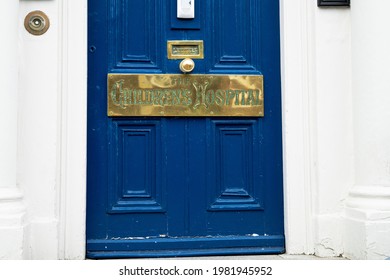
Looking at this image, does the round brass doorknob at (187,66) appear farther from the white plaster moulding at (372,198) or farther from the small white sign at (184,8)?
the white plaster moulding at (372,198)

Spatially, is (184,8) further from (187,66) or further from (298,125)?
(298,125)

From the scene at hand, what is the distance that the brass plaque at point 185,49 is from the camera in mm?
3803

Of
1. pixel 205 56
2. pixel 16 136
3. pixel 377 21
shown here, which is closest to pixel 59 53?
pixel 16 136

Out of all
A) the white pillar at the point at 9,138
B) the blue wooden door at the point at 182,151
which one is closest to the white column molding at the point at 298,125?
the blue wooden door at the point at 182,151

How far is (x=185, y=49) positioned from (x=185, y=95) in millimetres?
351

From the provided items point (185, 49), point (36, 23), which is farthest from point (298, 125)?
point (36, 23)

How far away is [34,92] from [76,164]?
22.3 inches

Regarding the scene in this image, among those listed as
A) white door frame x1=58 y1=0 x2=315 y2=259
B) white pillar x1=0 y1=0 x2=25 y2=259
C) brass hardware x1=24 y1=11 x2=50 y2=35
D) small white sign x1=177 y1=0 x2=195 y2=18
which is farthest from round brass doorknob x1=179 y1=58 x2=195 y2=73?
white pillar x1=0 y1=0 x2=25 y2=259

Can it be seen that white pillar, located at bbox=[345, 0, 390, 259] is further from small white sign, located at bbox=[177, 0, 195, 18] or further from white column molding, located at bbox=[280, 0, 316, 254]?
small white sign, located at bbox=[177, 0, 195, 18]

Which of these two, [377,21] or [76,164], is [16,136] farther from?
[377,21]

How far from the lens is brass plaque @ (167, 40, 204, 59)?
12.5 feet

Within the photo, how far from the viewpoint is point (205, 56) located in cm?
384

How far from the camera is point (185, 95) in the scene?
148 inches

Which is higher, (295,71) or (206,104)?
(295,71)
